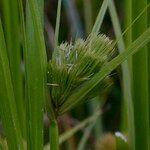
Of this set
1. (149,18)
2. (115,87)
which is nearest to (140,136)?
(149,18)

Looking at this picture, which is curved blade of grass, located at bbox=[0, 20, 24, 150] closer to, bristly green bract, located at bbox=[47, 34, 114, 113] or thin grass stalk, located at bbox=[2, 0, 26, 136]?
bristly green bract, located at bbox=[47, 34, 114, 113]

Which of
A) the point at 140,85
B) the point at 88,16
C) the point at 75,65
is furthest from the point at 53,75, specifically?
the point at 88,16

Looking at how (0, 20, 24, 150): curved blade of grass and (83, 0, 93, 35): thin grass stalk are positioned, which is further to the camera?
(83, 0, 93, 35): thin grass stalk

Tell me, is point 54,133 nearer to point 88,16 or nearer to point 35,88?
point 35,88

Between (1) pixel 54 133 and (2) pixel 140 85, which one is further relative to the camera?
(2) pixel 140 85

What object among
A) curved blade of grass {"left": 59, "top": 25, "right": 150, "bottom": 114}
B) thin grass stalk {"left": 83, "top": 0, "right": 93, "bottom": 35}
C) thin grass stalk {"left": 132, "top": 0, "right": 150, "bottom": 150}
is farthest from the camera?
thin grass stalk {"left": 83, "top": 0, "right": 93, "bottom": 35}

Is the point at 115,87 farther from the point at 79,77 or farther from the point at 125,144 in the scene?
the point at 79,77

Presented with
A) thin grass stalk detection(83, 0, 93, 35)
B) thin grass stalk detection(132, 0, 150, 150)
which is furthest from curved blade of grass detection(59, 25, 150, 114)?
thin grass stalk detection(83, 0, 93, 35)
